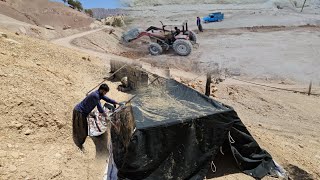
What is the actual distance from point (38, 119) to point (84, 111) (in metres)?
1.32

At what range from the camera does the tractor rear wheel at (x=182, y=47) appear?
15570mm

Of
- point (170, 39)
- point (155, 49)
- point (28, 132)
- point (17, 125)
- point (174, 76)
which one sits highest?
point (170, 39)

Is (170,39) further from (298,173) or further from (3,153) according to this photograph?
(3,153)

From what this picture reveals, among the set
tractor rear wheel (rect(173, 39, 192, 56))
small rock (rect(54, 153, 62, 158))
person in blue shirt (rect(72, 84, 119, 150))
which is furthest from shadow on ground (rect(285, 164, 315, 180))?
tractor rear wheel (rect(173, 39, 192, 56))

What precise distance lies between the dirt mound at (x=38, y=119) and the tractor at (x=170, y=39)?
18.3 feet

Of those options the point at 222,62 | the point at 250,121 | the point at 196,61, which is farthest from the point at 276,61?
the point at 250,121

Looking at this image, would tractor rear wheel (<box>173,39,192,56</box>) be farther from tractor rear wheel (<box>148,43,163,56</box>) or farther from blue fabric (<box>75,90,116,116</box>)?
blue fabric (<box>75,90,116,116</box>)

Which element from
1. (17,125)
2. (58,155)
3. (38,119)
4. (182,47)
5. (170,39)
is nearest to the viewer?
(58,155)

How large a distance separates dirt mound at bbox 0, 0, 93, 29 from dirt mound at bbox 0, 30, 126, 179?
1746cm

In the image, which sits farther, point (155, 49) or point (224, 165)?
point (155, 49)

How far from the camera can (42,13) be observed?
3094 cm

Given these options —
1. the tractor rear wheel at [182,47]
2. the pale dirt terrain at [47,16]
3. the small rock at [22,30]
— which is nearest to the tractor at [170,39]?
the tractor rear wheel at [182,47]

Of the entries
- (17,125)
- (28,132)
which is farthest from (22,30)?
(28,132)

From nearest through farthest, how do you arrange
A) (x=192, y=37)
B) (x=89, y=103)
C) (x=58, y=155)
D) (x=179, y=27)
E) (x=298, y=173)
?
(x=58, y=155), (x=89, y=103), (x=298, y=173), (x=192, y=37), (x=179, y=27)
